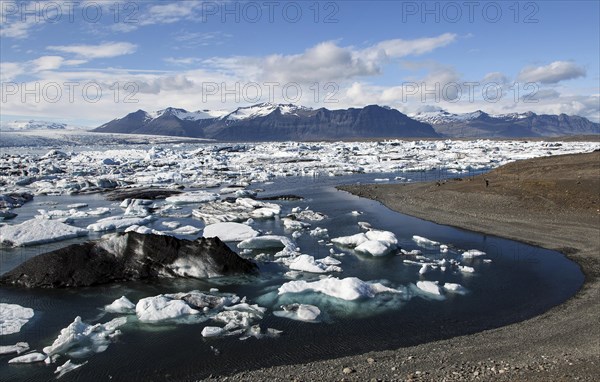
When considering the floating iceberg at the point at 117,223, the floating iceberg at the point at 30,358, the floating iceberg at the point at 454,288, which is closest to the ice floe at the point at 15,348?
the floating iceberg at the point at 30,358

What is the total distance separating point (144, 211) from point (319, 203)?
10.7 m

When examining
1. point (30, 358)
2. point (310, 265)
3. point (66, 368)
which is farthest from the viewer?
point (310, 265)

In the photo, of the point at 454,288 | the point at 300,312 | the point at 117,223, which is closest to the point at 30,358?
the point at 300,312

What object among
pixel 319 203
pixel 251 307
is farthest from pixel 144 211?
pixel 251 307

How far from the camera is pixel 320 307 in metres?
12.4

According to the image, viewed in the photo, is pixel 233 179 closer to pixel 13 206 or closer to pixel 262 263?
pixel 13 206

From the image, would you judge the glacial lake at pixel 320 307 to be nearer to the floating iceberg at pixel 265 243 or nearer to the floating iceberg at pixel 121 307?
the floating iceberg at pixel 121 307

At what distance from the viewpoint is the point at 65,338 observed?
1011 cm

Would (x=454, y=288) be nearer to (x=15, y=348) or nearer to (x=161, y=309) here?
(x=161, y=309)

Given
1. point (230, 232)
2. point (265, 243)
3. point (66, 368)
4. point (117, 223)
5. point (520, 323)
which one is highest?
point (117, 223)

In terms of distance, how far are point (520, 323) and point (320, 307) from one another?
4.89 meters

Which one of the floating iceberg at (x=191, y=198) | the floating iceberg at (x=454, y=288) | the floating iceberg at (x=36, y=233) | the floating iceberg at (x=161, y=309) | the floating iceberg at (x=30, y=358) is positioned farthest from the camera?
the floating iceberg at (x=191, y=198)

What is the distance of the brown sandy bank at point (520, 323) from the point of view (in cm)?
847

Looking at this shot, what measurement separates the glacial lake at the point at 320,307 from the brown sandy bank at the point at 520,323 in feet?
1.97
